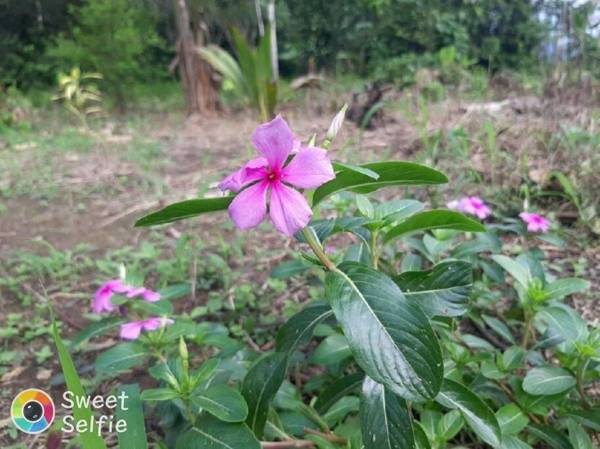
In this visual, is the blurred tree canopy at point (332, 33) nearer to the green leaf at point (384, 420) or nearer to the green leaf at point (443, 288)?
the green leaf at point (443, 288)

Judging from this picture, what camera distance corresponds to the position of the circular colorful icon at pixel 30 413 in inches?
46.2

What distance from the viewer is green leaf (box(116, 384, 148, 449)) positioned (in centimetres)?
85

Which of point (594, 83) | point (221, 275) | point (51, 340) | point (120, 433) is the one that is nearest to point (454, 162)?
point (594, 83)

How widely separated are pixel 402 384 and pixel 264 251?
1.57 metres

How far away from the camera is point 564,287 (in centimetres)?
117

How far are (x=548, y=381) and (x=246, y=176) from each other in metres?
0.76

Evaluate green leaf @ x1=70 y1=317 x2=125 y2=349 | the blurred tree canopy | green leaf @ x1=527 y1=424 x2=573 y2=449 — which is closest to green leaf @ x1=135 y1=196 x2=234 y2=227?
green leaf @ x1=70 y1=317 x2=125 y2=349

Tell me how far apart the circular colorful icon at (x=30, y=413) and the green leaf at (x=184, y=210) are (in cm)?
72

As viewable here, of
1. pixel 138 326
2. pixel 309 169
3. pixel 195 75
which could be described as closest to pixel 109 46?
pixel 195 75

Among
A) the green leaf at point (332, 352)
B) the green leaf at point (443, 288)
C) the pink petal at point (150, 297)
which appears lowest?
the green leaf at point (332, 352)

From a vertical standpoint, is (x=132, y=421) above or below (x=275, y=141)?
below

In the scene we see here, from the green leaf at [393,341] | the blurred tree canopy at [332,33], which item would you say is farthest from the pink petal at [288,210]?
the blurred tree canopy at [332,33]

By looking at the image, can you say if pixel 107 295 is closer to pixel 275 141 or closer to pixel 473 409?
pixel 275 141

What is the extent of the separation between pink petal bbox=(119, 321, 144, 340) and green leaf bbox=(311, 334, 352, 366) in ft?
1.33
